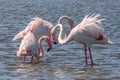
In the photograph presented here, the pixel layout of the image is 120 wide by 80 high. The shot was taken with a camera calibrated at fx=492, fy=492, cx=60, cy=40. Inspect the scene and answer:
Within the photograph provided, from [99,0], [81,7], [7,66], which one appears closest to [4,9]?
[81,7]

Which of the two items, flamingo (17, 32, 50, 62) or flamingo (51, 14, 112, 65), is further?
flamingo (17, 32, 50, 62)

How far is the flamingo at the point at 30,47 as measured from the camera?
11.9 m

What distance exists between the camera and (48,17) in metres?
21.0

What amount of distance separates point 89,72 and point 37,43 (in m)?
1.87

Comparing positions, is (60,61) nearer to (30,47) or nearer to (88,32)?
(30,47)

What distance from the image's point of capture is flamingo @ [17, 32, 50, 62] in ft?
39.0

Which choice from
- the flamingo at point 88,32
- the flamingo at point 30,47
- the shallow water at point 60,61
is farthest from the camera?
the flamingo at point 30,47

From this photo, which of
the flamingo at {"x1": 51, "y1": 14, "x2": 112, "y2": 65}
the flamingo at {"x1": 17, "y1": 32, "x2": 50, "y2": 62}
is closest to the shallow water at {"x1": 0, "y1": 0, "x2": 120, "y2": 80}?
the flamingo at {"x1": 17, "y1": 32, "x2": 50, "y2": 62}

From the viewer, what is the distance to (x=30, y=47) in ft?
39.1

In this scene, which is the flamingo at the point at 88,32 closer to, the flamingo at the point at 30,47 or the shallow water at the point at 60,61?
the shallow water at the point at 60,61

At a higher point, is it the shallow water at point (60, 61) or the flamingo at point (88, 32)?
the flamingo at point (88, 32)

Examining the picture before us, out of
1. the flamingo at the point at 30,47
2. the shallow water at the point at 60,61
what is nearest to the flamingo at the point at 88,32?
the shallow water at the point at 60,61

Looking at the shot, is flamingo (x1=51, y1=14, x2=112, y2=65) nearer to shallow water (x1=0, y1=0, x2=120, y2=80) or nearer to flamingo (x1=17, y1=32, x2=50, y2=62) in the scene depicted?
shallow water (x1=0, y1=0, x2=120, y2=80)

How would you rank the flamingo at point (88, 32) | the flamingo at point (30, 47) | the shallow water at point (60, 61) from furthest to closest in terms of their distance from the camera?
1. the flamingo at point (30, 47)
2. the flamingo at point (88, 32)
3. the shallow water at point (60, 61)
